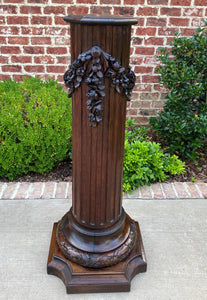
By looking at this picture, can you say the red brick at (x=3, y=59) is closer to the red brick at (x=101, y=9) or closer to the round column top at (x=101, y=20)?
the red brick at (x=101, y=9)

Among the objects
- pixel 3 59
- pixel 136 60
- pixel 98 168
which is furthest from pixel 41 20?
pixel 98 168

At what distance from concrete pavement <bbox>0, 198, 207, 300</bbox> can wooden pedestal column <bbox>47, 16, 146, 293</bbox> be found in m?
0.10

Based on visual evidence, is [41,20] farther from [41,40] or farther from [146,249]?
[146,249]

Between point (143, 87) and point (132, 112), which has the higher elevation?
point (143, 87)

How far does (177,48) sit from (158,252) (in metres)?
2.22

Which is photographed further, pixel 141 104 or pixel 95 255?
pixel 141 104

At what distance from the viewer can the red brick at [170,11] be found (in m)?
3.63

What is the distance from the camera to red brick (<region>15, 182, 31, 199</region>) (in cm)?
295

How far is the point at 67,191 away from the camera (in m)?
3.05

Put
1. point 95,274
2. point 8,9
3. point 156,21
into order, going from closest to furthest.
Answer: point 95,274
point 8,9
point 156,21

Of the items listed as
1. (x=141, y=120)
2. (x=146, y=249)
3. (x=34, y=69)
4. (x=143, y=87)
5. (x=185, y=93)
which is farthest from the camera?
(x=141, y=120)

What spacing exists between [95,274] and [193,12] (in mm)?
3191

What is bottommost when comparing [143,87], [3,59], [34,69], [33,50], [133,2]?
[143,87]

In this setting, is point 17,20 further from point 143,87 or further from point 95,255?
point 95,255
